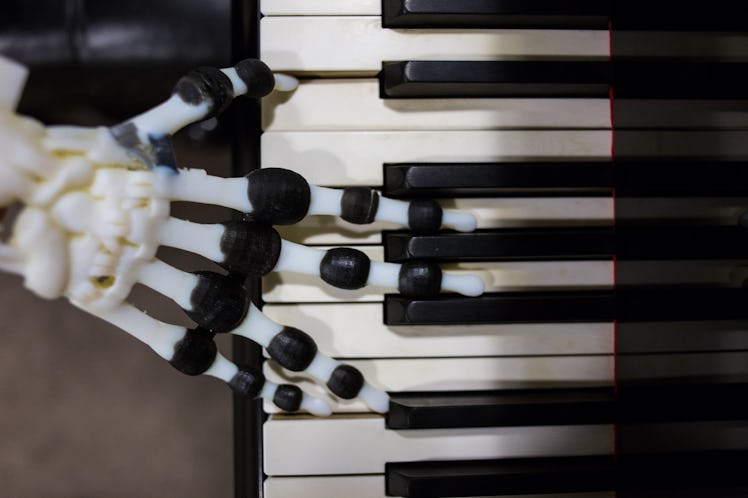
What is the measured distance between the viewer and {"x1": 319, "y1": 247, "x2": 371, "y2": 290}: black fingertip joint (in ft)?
2.70

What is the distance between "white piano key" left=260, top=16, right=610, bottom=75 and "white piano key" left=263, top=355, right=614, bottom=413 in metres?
0.40

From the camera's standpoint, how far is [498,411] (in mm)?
890

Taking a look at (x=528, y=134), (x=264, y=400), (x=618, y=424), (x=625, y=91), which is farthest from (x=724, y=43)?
(x=264, y=400)

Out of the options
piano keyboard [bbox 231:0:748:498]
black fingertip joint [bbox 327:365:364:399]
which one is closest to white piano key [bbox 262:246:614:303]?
piano keyboard [bbox 231:0:748:498]

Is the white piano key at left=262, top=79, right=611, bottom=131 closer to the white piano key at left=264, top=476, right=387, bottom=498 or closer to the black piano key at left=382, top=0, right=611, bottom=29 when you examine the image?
the black piano key at left=382, top=0, right=611, bottom=29

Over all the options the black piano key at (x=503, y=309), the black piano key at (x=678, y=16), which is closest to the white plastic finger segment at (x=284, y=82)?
the black piano key at (x=503, y=309)

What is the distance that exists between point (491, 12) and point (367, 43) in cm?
16

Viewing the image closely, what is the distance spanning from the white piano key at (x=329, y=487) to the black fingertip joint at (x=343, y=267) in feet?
0.96

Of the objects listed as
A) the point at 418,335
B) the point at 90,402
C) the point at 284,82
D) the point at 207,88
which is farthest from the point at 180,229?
the point at 90,402

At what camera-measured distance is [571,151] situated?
929 millimetres

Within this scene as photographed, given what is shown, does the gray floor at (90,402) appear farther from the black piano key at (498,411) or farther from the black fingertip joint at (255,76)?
the black piano key at (498,411)

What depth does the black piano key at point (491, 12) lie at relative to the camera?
0.85 m

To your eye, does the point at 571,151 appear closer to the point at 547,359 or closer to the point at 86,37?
the point at 547,359

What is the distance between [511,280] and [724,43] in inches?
15.4
